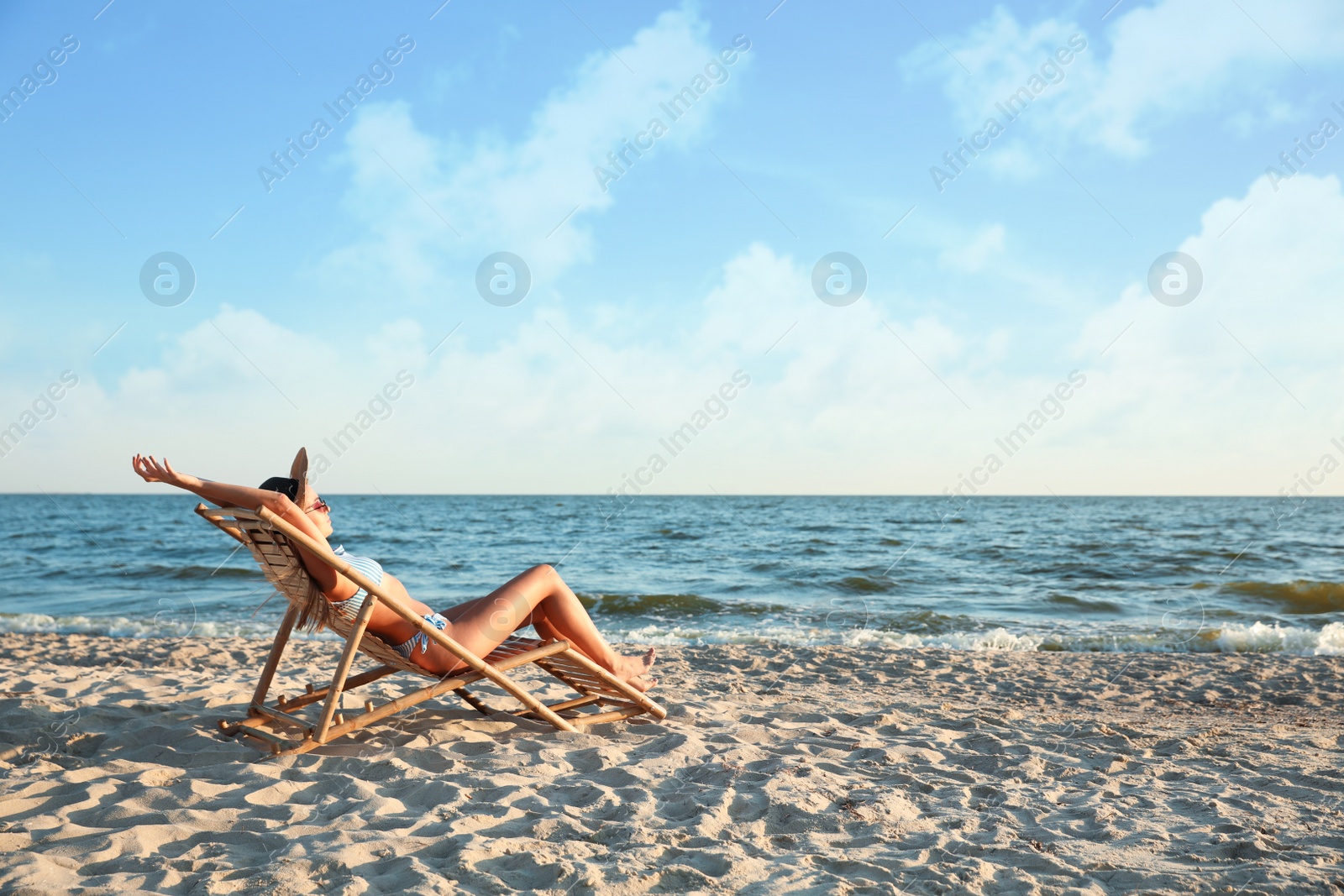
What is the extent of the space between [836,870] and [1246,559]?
17517mm

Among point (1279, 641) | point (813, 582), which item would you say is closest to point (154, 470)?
point (1279, 641)

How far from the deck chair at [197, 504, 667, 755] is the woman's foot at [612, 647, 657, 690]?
0.07 meters

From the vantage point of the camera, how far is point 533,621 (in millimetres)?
4211

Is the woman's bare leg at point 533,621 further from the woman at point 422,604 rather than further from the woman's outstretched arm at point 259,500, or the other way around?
the woman's outstretched arm at point 259,500

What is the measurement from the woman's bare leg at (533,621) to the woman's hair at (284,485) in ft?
3.03

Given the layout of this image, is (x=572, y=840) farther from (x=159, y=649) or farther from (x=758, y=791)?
(x=159, y=649)

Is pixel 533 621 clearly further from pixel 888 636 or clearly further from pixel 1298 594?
pixel 1298 594

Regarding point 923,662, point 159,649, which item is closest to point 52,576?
point 159,649

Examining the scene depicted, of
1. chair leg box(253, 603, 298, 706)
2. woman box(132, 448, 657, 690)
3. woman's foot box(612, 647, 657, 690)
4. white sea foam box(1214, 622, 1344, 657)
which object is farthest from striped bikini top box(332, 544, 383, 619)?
white sea foam box(1214, 622, 1344, 657)

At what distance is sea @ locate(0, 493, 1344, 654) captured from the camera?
29.6ft

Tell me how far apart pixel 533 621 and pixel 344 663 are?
1.02 m

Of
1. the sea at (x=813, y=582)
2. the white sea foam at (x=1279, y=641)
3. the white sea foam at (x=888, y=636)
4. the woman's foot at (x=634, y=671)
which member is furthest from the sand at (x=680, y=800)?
the white sea foam at (x=1279, y=641)

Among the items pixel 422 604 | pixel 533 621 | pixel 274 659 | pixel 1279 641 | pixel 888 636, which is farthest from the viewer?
pixel 888 636

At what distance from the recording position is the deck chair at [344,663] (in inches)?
134
